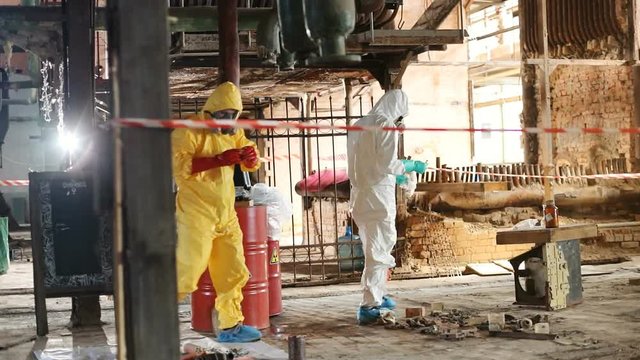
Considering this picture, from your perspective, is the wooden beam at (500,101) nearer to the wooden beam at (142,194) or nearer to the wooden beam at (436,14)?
the wooden beam at (436,14)

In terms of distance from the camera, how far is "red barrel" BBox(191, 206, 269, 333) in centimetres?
Result: 670

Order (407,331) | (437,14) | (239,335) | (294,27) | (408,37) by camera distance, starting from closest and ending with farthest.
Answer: (294,27), (239,335), (407,331), (408,37), (437,14)

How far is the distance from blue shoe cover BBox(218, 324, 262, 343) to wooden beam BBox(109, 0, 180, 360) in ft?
10.3

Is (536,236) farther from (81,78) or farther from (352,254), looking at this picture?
(81,78)

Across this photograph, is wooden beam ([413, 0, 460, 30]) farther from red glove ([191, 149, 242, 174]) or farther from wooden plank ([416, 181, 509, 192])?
red glove ([191, 149, 242, 174])

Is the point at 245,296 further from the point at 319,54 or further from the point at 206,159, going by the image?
the point at 319,54

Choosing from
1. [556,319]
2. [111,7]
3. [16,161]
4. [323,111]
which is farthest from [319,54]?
[16,161]

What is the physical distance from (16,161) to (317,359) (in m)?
17.2

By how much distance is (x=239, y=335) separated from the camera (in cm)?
614

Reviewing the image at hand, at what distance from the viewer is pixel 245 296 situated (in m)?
6.79

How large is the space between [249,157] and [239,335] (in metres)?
1.41

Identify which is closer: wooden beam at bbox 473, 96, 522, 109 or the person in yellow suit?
the person in yellow suit

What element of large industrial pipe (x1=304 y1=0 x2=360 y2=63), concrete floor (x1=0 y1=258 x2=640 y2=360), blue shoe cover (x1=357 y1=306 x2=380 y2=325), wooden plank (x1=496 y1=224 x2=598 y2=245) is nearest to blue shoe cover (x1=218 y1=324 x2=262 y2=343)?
concrete floor (x1=0 y1=258 x2=640 y2=360)

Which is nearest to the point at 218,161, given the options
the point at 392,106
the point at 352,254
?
the point at 392,106
